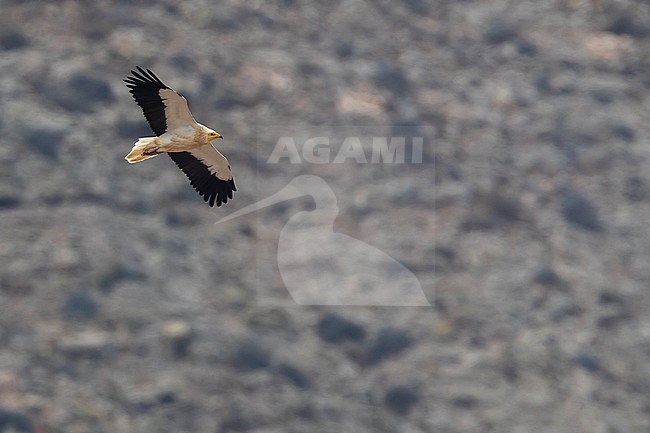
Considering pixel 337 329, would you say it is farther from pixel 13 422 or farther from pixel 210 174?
pixel 210 174

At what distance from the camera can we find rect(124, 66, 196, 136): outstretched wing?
90.6 ft

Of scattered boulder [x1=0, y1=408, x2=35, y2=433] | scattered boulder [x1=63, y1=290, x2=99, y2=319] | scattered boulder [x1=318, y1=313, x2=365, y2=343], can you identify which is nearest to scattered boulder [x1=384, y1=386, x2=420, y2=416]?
scattered boulder [x1=318, y1=313, x2=365, y2=343]

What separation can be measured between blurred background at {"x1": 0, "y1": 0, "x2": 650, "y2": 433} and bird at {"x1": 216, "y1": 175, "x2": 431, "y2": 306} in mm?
326

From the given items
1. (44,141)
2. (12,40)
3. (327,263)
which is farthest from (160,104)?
(12,40)

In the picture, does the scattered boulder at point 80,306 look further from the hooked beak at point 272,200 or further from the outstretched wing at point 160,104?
the outstretched wing at point 160,104

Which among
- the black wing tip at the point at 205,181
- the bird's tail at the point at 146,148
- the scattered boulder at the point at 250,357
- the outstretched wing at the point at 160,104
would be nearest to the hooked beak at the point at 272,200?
the scattered boulder at the point at 250,357

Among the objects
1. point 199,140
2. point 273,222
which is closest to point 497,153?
point 273,222

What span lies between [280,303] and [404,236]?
4.72 metres

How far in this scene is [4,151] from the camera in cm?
4625

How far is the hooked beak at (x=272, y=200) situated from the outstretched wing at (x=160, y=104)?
59.8 ft

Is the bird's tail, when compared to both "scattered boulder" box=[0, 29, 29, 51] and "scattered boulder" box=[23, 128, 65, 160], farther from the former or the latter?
"scattered boulder" box=[0, 29, 29, 51]

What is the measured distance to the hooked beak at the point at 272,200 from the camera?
46.3 m

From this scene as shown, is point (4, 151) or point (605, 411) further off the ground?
point (4, 151)

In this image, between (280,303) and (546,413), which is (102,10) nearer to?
(280,303)
